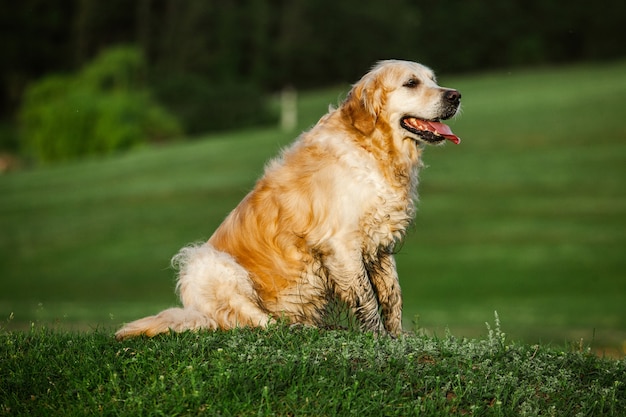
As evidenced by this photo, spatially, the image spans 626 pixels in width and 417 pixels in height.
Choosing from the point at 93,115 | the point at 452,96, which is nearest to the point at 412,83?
the point at 452,96

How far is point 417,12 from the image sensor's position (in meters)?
54.6

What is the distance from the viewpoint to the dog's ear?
665 centimetres

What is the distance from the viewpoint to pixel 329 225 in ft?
20.9

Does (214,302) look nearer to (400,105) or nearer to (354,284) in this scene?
(354,284)

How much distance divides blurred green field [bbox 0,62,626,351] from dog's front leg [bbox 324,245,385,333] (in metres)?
6.59

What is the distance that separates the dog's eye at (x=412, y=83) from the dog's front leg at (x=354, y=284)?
3.87ft

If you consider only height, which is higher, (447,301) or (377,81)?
(377,81)

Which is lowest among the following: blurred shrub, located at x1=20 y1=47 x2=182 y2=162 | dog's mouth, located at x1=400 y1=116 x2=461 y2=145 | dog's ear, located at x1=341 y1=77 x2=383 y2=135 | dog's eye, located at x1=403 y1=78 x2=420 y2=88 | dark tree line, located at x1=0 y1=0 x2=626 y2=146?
blurred shrub, located at x1=20 y1=47 x2=182 y2=162

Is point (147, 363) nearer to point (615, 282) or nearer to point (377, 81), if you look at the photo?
point (377, 81)

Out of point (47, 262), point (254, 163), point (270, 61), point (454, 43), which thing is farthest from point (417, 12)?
point (47, 262)

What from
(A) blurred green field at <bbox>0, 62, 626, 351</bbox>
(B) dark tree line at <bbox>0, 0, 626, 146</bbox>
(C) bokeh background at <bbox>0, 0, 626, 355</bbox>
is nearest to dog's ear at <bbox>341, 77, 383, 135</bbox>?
(C) bokeh background at <bbox>0, 0, 626, 355</bbox>

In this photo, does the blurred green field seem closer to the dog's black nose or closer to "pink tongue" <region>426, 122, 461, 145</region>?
"pink tongue" <region>426, 122, 461, 145</region>

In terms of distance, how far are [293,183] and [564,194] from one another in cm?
2393

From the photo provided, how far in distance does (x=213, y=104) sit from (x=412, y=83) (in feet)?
144
